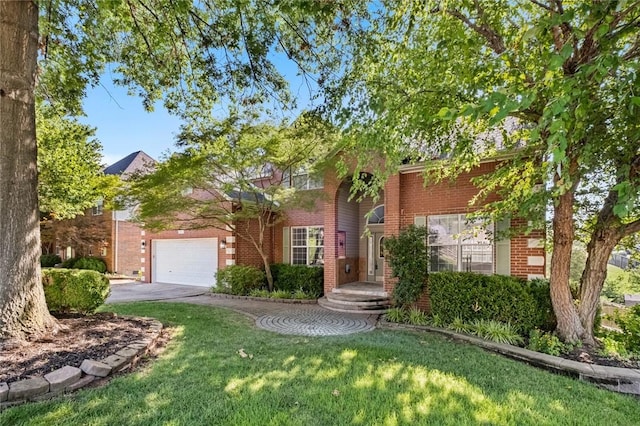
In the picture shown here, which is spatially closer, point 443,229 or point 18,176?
point 18,176

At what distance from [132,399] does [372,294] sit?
7.61m

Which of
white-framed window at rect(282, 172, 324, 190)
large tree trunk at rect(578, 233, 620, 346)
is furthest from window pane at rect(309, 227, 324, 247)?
large tree trunk at rect(578, 233, 620, 346)

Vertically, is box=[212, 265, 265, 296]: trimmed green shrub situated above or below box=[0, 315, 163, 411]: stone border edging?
below

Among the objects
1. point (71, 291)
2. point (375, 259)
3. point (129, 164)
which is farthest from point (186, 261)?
point (129, 164)

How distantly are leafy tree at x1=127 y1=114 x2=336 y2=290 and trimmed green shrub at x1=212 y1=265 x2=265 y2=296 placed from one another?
7.56 ft

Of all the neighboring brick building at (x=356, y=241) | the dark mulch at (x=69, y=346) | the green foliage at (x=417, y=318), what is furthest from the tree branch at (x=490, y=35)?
the dark mulch at (x=69, y=346)

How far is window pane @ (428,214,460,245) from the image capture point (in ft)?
30.4

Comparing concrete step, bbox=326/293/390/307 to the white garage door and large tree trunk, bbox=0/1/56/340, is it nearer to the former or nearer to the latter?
large tree trunk, bbox=0/1/56/340

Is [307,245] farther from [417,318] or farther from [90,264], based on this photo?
[90,264]

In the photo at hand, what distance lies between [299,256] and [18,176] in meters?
9.52

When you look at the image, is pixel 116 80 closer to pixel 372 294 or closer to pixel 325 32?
pixel 325 32

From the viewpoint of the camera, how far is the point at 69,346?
4.96 meters

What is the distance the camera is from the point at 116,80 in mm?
7395

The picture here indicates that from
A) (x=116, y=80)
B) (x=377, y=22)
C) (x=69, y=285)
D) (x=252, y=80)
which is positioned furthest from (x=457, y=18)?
(x=69, y=285)
